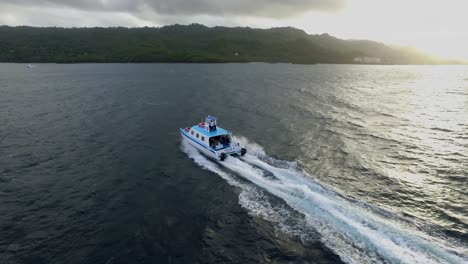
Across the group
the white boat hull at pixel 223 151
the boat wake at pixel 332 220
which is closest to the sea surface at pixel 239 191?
the boat wake at pixel 332 220

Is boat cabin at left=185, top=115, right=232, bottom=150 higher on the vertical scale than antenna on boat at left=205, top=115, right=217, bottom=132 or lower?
lower

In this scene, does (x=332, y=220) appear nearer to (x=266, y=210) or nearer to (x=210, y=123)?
(x=266, y=210)

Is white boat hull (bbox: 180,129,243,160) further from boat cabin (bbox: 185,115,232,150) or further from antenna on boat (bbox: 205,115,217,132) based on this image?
antenna on boat (bbox: 205,115,217,132)

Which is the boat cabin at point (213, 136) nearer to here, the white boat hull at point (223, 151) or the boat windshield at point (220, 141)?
the boat windshield at point (220, 141)

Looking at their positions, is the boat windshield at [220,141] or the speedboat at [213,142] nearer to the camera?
the speedboat at [213,142]

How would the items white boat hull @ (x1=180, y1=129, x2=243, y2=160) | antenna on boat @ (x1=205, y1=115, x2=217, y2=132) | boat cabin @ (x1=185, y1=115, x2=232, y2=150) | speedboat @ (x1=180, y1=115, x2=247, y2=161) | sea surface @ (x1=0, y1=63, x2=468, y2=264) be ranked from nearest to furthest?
1. sea surface @ (x1=0, y1=63, x2=468, y2=264)
2. white boat hull @ (x1=180, y1=129, x2=243, y2=160)
3. speedboat @ (x1=180, y1=115, x2=247, y2=161)
4. boat cabin @ (x1=185, y1=115, x2=232, y2=150)
5. antenna on boat @ (x1=205, y1=115, x2=217, y2=132)

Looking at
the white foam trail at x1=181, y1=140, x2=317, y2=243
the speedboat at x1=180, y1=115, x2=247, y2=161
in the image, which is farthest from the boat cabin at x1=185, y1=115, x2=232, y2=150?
the white foam trail at x1=181, y1=140, x2=317, y2=243
